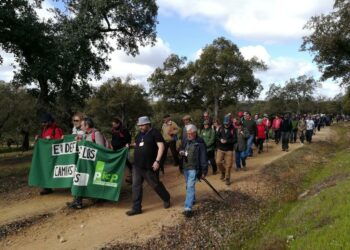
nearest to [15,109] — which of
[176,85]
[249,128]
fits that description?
[176,85]

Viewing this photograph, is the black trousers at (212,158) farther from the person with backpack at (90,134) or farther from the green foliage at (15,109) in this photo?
the green foliage at (15,109)

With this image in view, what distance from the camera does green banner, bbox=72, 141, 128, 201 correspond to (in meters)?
9.54

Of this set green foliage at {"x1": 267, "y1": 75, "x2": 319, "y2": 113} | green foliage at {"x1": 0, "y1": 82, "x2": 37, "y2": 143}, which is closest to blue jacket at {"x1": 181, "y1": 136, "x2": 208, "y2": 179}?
green foliage at {"x1": 0, "y1": 82, "x2": 37, "y2": 143}

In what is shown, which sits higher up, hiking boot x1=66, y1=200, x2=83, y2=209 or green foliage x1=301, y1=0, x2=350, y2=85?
green foliage x1=301, y1=0, x2=350, y2=85

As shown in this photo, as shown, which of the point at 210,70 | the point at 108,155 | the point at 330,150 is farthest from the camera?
the point at 210,70

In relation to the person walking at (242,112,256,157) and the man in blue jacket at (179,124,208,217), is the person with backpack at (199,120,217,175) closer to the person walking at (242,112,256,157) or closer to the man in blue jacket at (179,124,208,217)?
the man in blue jacket at (179,124,208,217)

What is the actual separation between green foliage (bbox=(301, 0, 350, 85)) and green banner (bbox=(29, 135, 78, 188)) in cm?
1938

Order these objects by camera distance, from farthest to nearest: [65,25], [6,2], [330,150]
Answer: [330,150] → [65,25] → [6,2]

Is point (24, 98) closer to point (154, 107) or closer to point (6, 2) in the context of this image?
point (154, 107)

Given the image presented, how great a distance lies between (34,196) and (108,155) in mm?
2877

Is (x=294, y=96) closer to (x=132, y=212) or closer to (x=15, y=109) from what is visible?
(x=15, y=109)

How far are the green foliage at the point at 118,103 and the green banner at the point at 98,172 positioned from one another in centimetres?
3786

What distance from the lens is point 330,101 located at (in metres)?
120

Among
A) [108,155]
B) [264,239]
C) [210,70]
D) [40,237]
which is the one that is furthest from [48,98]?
[210,70]
